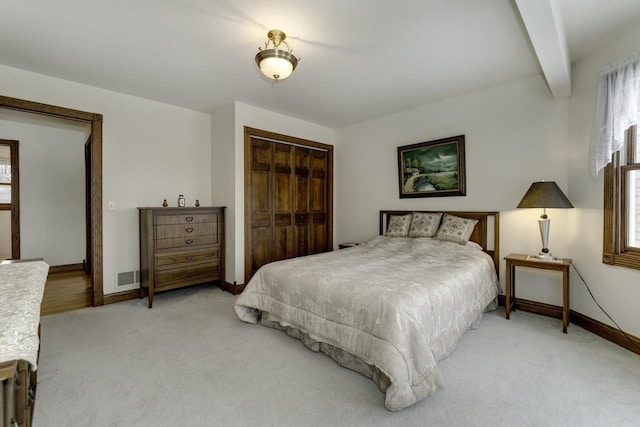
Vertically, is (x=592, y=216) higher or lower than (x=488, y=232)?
higher

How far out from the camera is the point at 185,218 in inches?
143

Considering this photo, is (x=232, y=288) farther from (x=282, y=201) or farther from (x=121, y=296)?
(x=282, y=201)

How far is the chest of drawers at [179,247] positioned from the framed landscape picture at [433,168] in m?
2.65

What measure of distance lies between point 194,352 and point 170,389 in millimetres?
469

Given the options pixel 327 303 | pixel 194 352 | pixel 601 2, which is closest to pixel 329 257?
pixel 327 303

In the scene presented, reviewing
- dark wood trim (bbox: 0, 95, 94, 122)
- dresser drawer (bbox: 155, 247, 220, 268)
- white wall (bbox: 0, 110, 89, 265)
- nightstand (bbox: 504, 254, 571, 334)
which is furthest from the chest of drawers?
nightstand (bbox: 504, 254, 571, 334)

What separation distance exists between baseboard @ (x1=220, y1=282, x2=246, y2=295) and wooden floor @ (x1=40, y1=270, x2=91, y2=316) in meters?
1.50

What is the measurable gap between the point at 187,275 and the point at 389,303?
279cm

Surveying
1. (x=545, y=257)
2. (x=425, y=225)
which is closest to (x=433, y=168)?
(x=425, y=225)

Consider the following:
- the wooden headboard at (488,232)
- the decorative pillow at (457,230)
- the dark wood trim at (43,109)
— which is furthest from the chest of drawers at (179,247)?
the wooden headboard at (488,232)

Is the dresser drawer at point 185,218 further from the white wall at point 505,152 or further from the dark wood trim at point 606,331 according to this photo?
the dark wood trim at point 606,331

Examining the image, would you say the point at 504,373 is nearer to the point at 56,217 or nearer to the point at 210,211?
the point at 210,211

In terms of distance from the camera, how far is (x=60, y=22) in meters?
2.21

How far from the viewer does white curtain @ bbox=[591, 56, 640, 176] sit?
2236mm
